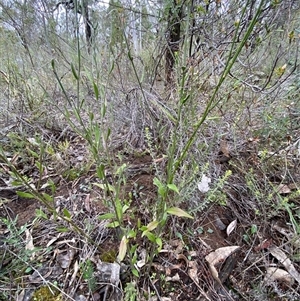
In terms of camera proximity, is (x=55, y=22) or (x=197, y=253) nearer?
(x=197, y=253)

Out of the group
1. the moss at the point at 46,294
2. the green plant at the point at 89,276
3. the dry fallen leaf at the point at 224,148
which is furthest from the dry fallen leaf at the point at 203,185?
the moss at the point at 46,294

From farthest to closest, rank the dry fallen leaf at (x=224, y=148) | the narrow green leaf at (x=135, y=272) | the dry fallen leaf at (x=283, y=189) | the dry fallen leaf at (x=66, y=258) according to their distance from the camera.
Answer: the dry fallen leaf at (x=224, y=148)
the dry fallen leaf at (x=283, y=189)
the dry fallen leaf at (x=66, y=258)
the narrow green leaf at (x=135, y=272)

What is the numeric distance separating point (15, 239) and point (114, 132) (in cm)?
82

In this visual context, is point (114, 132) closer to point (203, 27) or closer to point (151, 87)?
point (151, 87)

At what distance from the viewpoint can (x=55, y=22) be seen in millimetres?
1211

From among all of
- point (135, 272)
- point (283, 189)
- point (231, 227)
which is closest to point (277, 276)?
point (231, 227)

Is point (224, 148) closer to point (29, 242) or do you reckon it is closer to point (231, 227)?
point (231, 227)

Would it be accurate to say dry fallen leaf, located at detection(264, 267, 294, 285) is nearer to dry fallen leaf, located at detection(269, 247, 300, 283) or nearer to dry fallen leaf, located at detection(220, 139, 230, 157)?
dry fallen leaf, located at detection(269, 247, 300, 283)

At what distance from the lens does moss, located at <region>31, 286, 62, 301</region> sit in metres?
0.82

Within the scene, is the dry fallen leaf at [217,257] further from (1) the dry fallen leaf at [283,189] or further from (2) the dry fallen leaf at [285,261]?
(1) the dry fallen leaf at [283,189]

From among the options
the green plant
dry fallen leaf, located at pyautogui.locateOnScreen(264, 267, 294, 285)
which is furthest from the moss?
dry fallen leaf, located at pyautogui.locateOnScreen(264, 267, 294, 285)

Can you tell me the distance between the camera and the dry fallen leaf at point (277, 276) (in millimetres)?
855

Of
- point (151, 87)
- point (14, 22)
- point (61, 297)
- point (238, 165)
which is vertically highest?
point (14, 22)

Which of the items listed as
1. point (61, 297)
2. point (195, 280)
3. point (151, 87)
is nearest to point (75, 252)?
point (61, 297)
